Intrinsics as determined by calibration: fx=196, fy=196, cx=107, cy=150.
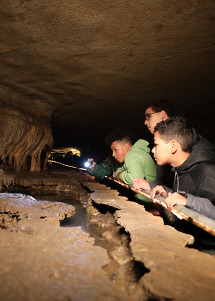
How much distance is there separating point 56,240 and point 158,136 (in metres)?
1.78

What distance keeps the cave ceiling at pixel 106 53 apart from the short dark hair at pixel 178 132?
131 cm

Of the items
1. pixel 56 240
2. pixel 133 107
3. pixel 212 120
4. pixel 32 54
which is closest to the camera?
pixel 56 240

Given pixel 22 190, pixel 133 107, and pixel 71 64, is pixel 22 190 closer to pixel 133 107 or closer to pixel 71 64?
pixel 71 64

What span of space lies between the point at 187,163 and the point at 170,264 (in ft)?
3.99

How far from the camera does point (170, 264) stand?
1439 mm

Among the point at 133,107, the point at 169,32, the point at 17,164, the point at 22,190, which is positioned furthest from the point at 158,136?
the point at 17,164

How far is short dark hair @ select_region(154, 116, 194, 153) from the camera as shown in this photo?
2514 millimetres

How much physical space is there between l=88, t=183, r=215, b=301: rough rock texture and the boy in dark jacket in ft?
1.15

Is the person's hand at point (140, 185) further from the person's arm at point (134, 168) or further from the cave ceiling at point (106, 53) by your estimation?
the cave ceiling at point (106, 53)

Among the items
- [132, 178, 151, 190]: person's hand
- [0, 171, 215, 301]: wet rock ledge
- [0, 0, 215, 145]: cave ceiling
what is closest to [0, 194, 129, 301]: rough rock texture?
[0, 171, 215, 301]: wet rock ledge

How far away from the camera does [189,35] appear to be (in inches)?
111

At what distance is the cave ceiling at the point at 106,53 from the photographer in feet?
7.80

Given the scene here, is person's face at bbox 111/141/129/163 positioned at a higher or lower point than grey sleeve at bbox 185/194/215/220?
higher

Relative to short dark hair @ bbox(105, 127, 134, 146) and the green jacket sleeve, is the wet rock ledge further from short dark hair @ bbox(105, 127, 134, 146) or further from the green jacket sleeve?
the green jacket sleeve
